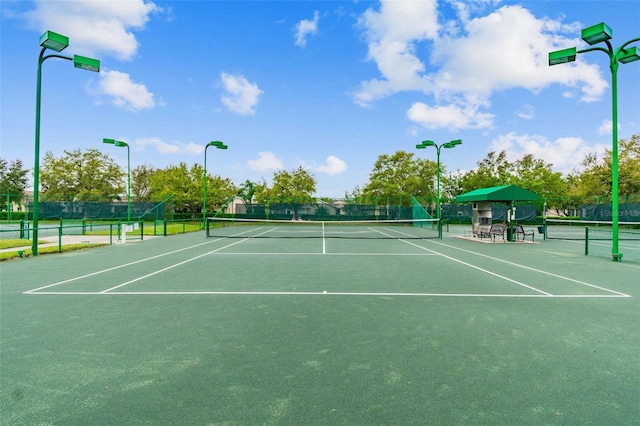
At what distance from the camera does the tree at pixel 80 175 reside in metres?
51.9

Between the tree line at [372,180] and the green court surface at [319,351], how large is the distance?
36.6 meters

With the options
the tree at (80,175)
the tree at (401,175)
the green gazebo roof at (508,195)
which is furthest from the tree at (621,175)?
the tree at (80,175)

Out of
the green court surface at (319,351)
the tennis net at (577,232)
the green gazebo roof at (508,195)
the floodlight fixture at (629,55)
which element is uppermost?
the floodlight fixture at (629,55)

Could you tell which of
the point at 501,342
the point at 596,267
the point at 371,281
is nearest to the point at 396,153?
the point at 596,267

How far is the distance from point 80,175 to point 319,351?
61.2 metres

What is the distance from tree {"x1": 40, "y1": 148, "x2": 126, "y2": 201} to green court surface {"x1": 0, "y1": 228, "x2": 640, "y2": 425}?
2058 inches

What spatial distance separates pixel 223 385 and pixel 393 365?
174 cm

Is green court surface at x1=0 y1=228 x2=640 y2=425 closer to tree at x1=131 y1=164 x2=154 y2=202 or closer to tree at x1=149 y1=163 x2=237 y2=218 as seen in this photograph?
tree at x1=149 y1=163 x2=237 y2=218

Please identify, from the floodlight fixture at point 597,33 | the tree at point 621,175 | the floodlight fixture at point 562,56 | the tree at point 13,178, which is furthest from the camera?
the tree at point 13,178

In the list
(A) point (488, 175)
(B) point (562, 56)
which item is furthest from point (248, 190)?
(B) point (562, 56)

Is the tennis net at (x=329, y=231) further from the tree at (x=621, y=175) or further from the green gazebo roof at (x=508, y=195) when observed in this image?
the tree at (x=621, y=175)

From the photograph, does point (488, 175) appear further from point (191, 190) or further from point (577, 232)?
point (191, 190)

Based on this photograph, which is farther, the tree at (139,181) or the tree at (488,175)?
the tree at (139,181)

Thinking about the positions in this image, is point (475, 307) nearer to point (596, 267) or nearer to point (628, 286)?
point (628, 286)
